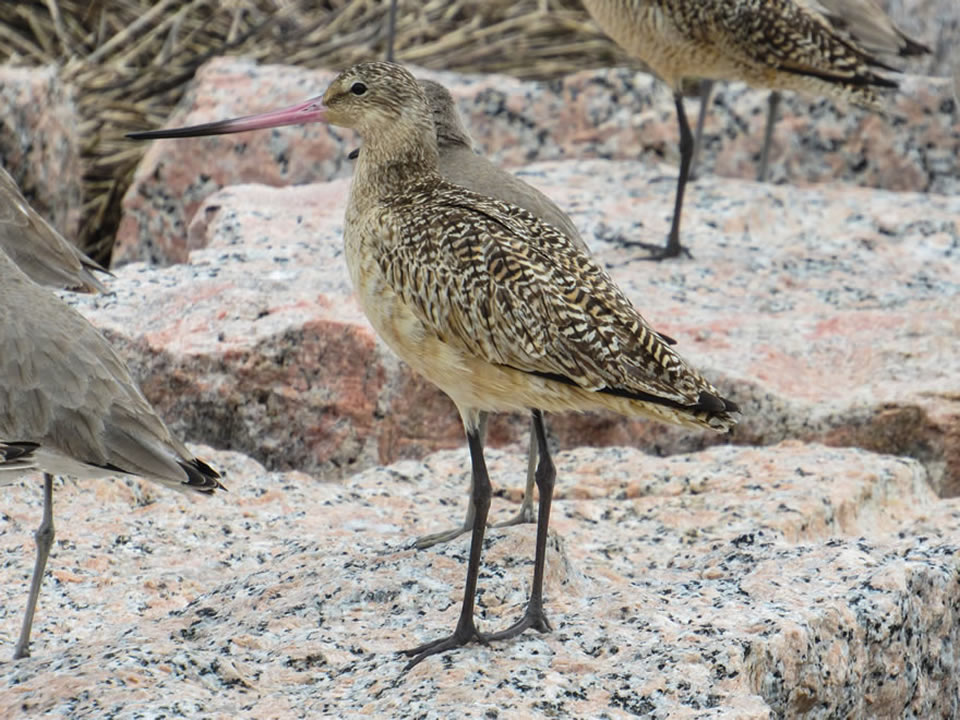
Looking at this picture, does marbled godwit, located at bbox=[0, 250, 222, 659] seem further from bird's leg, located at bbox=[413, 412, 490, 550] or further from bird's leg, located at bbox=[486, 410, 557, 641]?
bird's leg, located at bbox=[486, 410, 557, 641]

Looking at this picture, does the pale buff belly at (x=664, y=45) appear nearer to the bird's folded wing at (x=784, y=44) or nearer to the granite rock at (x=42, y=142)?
the bird's folded wing at (x=784, y=44)

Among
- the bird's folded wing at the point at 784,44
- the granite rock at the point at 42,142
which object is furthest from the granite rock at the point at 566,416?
the granite rock at the point at 42,142

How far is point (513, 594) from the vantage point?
4898 mm

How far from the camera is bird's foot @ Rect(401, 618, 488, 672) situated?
→ 4.39 metres

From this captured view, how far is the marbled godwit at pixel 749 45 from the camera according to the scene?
8.60 meters

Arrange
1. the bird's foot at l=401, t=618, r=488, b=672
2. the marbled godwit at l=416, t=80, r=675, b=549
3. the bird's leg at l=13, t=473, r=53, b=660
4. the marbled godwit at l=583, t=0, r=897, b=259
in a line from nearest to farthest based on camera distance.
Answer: the bird's foot at l=401, t=618, r=488, b=672, the bird's leg at l=13, t=473, r=53, b=660, the marbled godwit at l=416, t=80, r=675, b=549, the marbled godwit at l=583, t=0, r=897, b=259

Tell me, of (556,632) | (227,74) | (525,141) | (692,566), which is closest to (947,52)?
(525,141)

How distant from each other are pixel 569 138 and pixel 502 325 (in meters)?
5.56

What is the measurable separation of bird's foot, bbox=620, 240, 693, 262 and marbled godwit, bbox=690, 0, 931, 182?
153 cm

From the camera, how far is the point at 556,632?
4.56 meters

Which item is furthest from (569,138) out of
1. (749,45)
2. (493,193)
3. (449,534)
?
(449,534)

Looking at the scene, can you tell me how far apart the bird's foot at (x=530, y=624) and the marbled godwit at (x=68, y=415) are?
3.01 ft

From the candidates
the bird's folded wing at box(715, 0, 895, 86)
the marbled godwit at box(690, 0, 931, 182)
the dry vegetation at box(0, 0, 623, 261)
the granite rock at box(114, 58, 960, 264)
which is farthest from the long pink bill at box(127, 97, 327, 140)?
the dry vegetation at box(0, 0, 623, 261)

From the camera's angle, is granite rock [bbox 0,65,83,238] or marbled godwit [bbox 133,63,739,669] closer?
marbled godwit [bbox 133,63,739,669]
